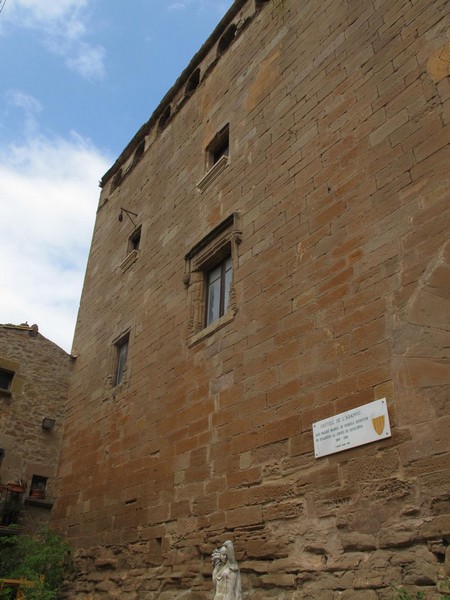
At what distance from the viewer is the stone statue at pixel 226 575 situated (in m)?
4.90

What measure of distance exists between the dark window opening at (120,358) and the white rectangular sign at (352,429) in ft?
16.1

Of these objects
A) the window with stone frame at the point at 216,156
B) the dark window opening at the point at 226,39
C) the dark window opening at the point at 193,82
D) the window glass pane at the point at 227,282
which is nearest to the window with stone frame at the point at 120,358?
the window glass pane at the point at 227,282

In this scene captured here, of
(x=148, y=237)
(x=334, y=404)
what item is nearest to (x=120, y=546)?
(x=334, y=404)

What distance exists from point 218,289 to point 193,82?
504cm

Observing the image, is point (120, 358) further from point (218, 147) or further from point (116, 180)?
point (116, 180)

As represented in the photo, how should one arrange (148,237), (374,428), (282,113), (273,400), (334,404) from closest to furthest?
(374,428), (334,404), (273,400), (282,113), (148,237)

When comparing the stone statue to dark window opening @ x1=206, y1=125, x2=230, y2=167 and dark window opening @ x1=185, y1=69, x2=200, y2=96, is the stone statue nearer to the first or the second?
dark window opening @ x1=206, y1=125, x2=230, y2=167

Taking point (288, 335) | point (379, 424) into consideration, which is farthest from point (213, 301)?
point (379, 424)

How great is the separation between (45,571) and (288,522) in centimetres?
482

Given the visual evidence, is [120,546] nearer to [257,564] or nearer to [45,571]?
[45,571]

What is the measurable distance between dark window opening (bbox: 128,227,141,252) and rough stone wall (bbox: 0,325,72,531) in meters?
2.53

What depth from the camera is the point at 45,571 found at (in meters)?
8.20

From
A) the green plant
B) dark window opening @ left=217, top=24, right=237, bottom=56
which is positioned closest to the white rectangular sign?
the green plant

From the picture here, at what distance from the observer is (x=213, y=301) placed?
7625mm
